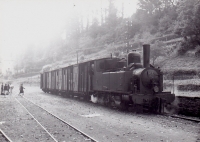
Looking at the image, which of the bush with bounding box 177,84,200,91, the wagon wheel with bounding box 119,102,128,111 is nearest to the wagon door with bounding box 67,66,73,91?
the bush with bounding box 177,84,200,91

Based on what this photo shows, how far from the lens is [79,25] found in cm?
8525

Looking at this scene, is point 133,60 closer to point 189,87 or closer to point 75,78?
point 75,78

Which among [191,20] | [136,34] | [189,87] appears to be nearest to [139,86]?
[189,87]

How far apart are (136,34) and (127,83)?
3709 centimetres

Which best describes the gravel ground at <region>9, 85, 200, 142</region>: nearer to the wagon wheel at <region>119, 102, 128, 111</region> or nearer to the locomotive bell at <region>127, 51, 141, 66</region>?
the wagon wheel at <region>119, 102, 128, 111</region>

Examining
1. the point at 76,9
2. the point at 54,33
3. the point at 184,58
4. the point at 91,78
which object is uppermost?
the point at 76,9

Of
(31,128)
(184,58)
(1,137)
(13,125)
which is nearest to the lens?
(1,137)

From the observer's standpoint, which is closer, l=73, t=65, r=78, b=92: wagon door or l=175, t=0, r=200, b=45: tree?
l=73, t=65, r=78, b=92: wagon door

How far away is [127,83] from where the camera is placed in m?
13.9

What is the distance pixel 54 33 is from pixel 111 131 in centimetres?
8319

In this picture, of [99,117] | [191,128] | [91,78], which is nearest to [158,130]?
[191,128]

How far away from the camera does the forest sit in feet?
98.7

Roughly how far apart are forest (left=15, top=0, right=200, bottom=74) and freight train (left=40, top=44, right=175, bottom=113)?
7.88 meters

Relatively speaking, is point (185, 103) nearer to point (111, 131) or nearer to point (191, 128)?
point (191, 128)
